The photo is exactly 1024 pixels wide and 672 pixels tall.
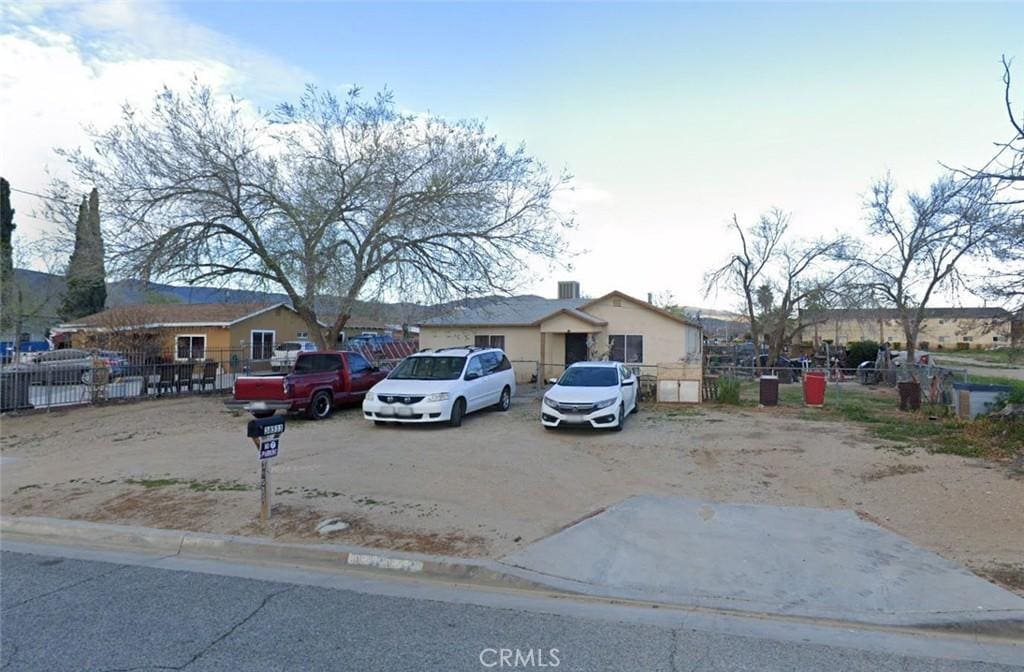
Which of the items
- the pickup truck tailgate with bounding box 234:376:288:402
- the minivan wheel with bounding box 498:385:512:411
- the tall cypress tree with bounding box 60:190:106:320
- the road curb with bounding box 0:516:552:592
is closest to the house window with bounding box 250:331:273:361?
the tall cypress tree with bounding box 60:190:106:320

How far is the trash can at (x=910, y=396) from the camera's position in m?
16.5

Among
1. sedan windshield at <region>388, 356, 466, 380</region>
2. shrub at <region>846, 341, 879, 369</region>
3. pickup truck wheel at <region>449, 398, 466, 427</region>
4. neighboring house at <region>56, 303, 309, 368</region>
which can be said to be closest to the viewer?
pickup truck wheel at <region>449, 398, 466, 427</region>

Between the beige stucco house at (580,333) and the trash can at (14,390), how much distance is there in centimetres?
1354

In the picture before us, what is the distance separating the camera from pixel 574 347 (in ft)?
91.6

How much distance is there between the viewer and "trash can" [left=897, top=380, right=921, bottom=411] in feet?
54.1

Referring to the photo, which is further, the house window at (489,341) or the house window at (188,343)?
the house window at (188,343)

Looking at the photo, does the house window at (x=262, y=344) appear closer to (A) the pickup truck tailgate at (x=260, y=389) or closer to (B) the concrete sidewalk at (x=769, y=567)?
(A) the pickup truck tailgate at (x=260, y=389)

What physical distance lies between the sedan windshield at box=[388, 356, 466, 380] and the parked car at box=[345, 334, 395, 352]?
69.9 feet

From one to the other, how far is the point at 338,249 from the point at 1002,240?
14.7 m

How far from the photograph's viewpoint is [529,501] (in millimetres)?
7895

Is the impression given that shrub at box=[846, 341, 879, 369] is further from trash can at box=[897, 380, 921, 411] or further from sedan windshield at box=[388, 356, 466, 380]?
sedan windshield at box=[388, 356, 466, 380]

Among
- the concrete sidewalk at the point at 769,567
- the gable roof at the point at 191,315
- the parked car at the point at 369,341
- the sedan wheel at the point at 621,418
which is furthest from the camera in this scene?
the parked car at the point at 369,341

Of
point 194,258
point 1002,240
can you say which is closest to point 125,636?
point 1002,240

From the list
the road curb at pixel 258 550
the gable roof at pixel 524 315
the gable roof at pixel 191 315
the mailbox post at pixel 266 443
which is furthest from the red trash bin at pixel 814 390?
the gable roof at pixel 191 315
